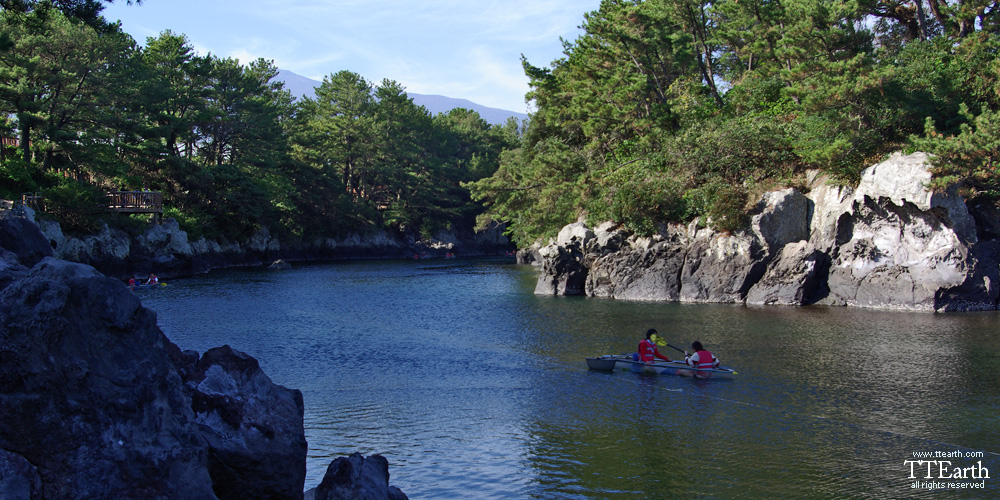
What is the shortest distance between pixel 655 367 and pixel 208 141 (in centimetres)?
5118

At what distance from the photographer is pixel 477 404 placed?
14297 millimetres

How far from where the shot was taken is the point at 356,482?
7062 millimetres

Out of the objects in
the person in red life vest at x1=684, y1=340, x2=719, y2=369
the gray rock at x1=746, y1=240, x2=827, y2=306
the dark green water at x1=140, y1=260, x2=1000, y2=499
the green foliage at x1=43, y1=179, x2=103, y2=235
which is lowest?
the dark green water at x1=140, y1=260, x2=1000, y2=499

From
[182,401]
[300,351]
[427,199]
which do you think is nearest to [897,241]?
[300,351]

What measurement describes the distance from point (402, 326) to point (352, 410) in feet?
37.2

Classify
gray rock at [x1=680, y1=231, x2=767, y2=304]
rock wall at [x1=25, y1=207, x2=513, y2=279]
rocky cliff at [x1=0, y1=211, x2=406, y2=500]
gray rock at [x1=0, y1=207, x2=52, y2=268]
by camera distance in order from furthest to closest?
rock wall at [x1=25, y1=207, x2=513, y2=279]
gray rock at [x1=680, y1=231, x2=767, y2=304]
gray rock at [x1=0, y1=207, x2=52, y2=268]
rocky cliff at [x1=0, y1=211, x2=406, y2=500]

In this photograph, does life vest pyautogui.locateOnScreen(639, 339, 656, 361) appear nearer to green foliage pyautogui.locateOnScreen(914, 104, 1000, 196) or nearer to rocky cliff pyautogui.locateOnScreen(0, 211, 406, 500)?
rocky cliff pyautogui.locateOnScreen(0, 211, 406, 500)

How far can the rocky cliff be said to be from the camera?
566 cm

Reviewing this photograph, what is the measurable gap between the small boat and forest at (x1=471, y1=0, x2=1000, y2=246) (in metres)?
13.8

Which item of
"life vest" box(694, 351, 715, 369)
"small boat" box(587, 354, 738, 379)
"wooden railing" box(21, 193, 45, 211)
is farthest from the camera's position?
"wooden railing" box(21, 193, 45, 211)

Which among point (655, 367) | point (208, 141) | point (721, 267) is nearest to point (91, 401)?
point (655, 367)

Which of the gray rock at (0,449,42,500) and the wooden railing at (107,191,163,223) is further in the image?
the wooden railing at (107,191,163,223)

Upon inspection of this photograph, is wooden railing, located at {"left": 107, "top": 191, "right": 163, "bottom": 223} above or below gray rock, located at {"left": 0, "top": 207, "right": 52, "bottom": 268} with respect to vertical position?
above

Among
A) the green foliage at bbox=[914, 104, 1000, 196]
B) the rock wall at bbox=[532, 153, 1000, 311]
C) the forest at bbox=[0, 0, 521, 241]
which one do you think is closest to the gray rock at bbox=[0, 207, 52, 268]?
the forest at bbox=[0, 0, 521, 241]
